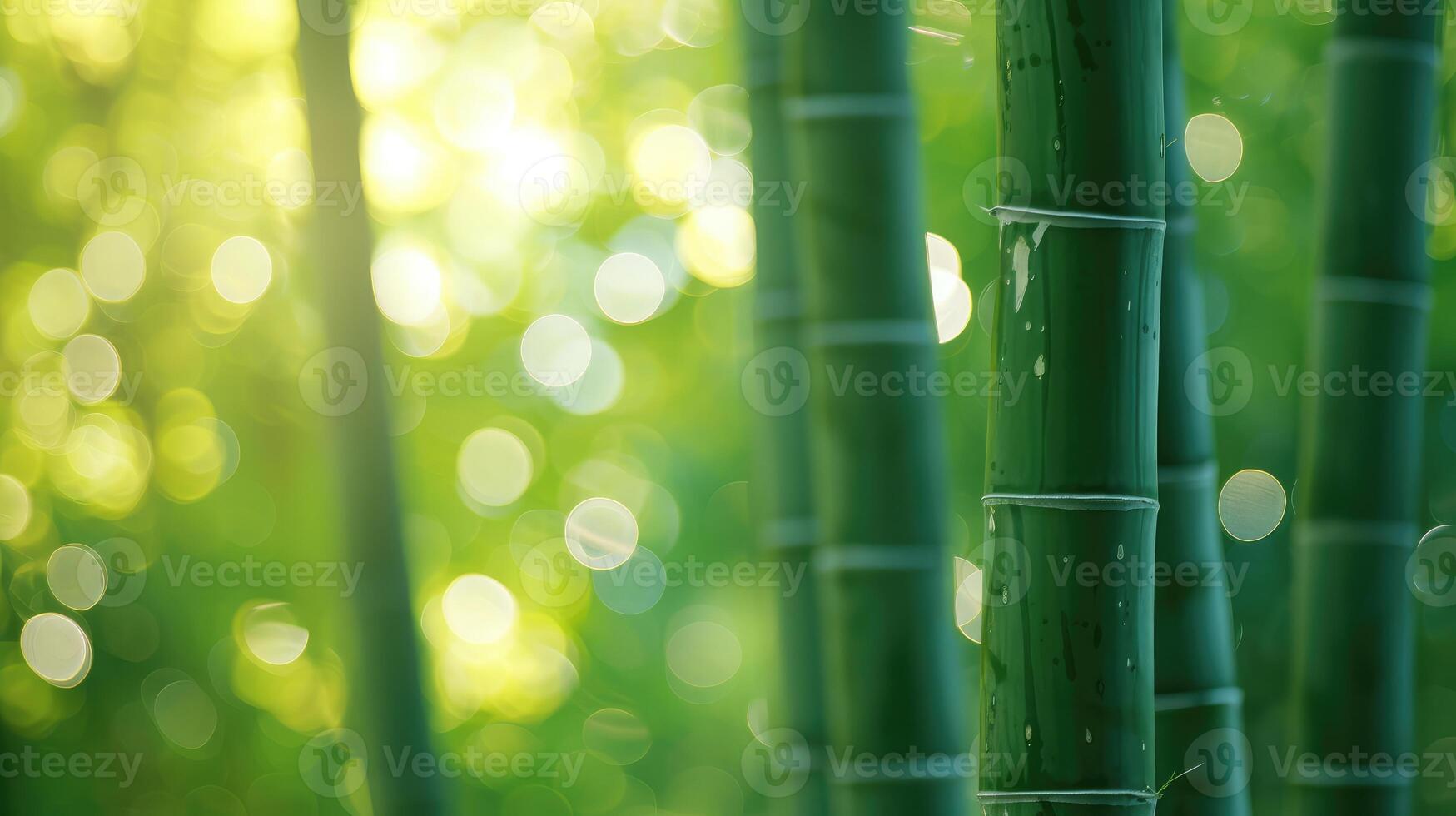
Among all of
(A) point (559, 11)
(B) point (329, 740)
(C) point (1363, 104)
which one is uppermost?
(A) point (559, 11)

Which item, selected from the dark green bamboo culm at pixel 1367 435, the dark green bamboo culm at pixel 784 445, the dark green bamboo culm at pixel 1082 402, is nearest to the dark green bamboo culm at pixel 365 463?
the dark green bamboo culm at pixel 784 445

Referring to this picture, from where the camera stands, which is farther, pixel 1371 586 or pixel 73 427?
pixel 73 427

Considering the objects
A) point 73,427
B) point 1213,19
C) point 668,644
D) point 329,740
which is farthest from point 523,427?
point 1213,19

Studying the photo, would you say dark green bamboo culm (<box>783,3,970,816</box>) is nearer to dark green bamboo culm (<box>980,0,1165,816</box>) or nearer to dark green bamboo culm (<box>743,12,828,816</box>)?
dark green bamboo culm (<box>980,0,1165,816</box>)

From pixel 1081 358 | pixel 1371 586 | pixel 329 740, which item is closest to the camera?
pixel 1081 358

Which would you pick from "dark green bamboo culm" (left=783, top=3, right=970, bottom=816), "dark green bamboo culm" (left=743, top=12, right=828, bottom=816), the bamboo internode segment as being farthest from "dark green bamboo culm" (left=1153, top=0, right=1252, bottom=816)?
the bamboo internode segment

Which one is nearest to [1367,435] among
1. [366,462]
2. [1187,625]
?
[1187,625]

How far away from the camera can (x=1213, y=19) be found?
3.44 metres

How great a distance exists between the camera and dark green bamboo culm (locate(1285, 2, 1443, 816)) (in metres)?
1.27

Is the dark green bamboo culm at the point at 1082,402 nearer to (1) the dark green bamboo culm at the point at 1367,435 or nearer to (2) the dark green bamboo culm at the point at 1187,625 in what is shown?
(2) the dark green bamboo culm at the point at 1187,625

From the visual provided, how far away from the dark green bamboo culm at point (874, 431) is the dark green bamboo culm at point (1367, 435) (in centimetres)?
46

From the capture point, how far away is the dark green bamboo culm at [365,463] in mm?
1654

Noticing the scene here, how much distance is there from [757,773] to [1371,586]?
2374 mm

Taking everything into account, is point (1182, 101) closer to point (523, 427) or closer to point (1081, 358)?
point (1081, 358)
